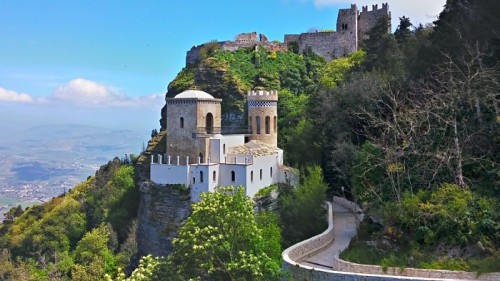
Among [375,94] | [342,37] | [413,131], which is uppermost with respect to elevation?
[342,37]

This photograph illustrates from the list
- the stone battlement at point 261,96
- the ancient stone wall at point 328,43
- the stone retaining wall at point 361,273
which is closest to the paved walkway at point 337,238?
the stone retaining wall at point 361,273

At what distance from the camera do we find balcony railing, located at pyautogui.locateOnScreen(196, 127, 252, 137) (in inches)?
1436

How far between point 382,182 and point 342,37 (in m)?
36.7

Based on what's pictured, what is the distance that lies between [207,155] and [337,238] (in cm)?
1226

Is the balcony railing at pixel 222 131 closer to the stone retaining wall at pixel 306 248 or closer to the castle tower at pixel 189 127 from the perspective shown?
the castle tower at pixel 189 127

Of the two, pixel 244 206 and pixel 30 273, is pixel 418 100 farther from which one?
pixel 30 273

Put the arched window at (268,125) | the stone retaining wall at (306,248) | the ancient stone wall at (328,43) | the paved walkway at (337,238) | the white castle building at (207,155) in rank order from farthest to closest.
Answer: the ancient stone wall at (328,43)
the arched window at (268,125)
the white castle building at (207,155)
the paved walkway at (337,238)
the stone retaining wall at (306,248)

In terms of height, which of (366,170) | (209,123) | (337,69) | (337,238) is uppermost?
(337,69)

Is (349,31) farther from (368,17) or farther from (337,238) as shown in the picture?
(337,238)

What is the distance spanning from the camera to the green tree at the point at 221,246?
64.6ft

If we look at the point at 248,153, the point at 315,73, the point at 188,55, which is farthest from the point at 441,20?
the point at 188,55

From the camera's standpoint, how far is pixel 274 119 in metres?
41.0

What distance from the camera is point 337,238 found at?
87.4 feet

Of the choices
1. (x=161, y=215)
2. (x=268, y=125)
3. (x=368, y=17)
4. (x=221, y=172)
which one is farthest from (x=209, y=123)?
(x=368, y=17)
